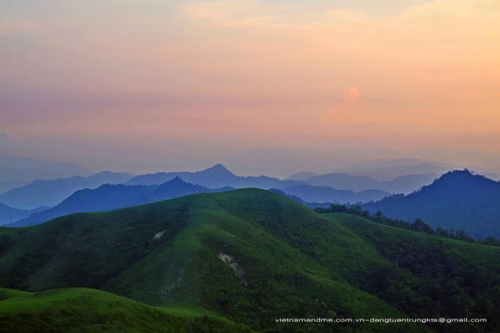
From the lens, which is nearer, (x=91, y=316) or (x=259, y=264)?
(x=91, y=316)

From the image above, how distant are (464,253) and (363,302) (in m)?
63.3

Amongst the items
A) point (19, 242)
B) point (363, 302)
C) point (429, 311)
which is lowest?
point (429, 311)

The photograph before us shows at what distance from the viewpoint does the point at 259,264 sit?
93.4 meters

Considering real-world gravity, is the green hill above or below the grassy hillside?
below

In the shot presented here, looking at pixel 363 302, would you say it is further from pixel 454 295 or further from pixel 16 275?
pixel 16 275

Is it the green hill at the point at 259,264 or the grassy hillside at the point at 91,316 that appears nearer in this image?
the grassy hillside at the point at 91,316

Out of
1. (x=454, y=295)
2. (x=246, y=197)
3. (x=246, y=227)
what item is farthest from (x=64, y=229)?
(x=454, y=295)

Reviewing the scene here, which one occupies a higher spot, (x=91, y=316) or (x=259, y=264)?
(x=91, y=316)

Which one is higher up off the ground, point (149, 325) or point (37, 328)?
point (37, 328)

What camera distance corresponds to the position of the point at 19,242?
399 ft

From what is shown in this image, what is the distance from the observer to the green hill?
262 ft

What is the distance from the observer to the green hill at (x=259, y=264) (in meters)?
80.0

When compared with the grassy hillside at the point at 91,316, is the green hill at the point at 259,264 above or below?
below

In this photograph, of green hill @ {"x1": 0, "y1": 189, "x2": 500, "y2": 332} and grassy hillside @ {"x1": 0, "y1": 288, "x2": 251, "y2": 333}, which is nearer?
grassy hillside @ {"x1": 0, "y1": 288, "x2": 251, "y2": 333}
